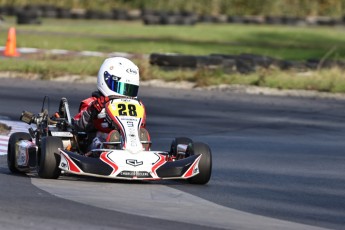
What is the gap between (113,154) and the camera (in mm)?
9000

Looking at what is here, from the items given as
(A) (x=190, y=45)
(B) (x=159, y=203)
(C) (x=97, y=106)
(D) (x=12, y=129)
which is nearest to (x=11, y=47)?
(A) (x=190, y=45)

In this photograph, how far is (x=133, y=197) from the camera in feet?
27.4

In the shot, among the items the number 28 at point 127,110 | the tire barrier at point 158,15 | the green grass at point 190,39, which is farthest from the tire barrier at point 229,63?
the tire barrier at point 158,15

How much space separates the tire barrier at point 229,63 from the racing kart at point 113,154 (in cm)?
1097

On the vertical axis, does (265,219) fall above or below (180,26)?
above

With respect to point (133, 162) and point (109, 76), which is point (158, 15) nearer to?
point (109, 76)

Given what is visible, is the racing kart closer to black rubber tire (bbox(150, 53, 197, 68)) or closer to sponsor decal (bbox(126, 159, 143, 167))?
sponsor decal (bbox(126, 159, 143, 167))

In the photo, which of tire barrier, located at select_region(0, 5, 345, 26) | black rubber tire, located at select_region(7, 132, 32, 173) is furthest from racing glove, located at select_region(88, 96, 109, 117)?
tire barrier, located at select_region(0, 5, 345, 26)

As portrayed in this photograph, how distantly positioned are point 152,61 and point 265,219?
13.7m

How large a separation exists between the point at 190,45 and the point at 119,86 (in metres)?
19.6

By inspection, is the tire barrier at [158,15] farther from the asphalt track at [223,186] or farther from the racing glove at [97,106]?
the racing glove at [97,106]

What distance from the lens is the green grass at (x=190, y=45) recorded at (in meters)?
20.4

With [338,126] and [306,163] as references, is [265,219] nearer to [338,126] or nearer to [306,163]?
[306,163]

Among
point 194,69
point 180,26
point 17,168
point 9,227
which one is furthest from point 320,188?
point 180,26
